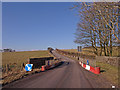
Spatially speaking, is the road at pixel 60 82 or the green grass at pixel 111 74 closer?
the road at pixel 60 82

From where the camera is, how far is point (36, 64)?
92.0 feet

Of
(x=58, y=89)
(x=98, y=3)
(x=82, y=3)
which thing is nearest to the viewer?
(x=58, y=89)

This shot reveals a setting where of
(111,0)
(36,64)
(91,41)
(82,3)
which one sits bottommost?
(36,64)

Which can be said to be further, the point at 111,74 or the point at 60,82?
the point at 111,74

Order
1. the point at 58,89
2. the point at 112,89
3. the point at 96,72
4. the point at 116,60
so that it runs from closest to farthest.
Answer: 1. the point at 58,89
2. the point at 112,89
3. the point at 96,72
4. the point at 116,60

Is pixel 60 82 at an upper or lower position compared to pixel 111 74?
upper

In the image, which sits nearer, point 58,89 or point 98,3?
point 58,89

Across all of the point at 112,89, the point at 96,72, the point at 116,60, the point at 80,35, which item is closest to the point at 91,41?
the point at 80,35

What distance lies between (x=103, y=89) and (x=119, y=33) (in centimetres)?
871

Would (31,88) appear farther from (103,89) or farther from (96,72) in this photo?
(96,72)

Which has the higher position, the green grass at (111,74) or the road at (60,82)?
the road at (60,82)

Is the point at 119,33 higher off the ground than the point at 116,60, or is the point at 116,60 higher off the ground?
the point at 119,33

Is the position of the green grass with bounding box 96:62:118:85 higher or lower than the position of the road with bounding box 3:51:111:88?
lower

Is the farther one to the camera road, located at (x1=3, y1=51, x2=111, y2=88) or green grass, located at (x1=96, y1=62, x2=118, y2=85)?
green grass, located at (x1=96, y1=62, x2=118, y2=85)
